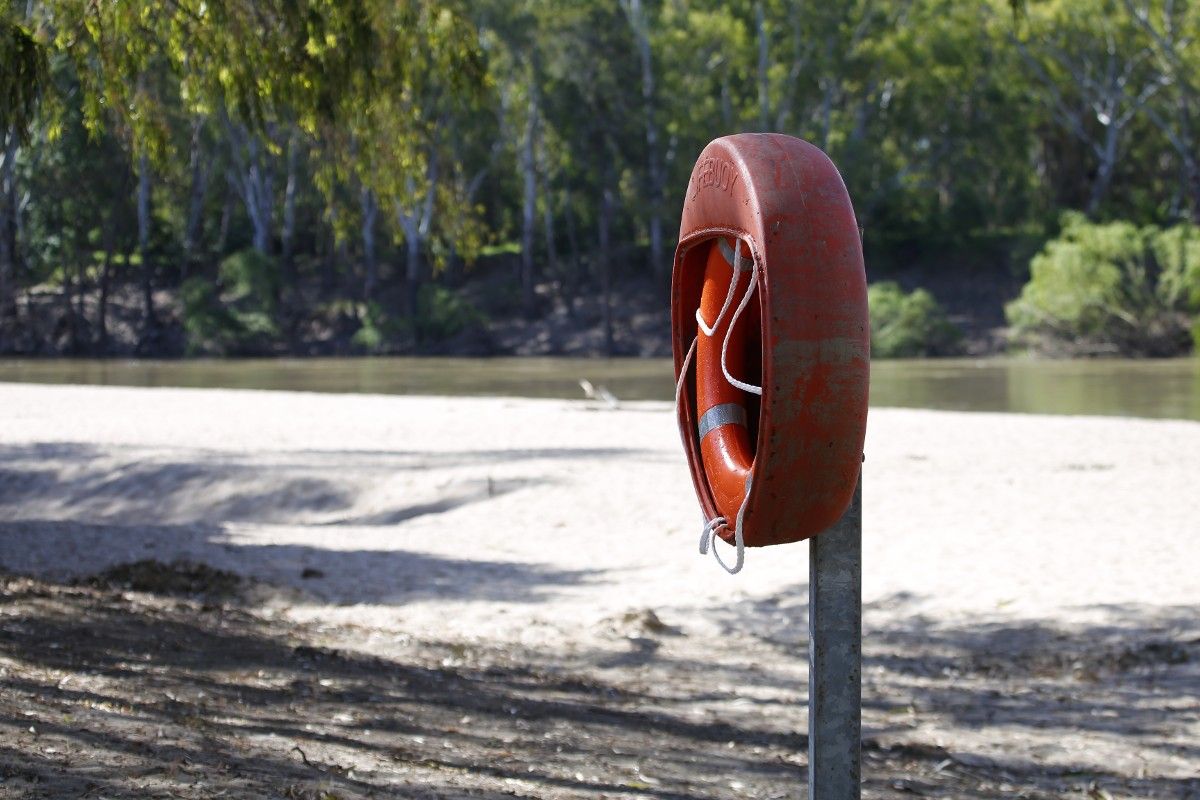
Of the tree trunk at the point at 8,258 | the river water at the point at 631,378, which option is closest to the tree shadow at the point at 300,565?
→ the river water at the point at 631,378

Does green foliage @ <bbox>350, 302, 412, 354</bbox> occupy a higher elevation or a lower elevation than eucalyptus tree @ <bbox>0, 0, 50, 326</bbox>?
lower

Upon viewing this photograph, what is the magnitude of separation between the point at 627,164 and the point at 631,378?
1287cm

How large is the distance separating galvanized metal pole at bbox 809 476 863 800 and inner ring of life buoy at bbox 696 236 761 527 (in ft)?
0.63

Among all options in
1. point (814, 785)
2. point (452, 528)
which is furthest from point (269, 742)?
point (452, 528)

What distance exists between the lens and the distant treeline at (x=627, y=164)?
38.0m

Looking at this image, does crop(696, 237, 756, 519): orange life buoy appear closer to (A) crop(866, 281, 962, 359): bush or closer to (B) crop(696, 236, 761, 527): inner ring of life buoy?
(B) crop(696, 236, 761, 527): inner ring of life buoy

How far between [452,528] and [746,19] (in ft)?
115

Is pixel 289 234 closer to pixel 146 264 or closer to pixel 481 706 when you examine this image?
pixel 146 264

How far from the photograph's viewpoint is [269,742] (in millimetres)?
3881

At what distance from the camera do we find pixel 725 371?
2.65 meters

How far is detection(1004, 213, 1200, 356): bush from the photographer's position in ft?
109

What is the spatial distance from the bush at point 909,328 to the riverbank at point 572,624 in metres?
22.6

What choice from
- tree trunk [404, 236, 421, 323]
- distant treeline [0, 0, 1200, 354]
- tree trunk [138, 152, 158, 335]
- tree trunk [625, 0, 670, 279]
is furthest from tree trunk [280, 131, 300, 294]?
tree trunk [625, 0, 670, 279]

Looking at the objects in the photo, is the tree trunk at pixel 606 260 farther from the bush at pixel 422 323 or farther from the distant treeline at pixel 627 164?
the bush at pixel 422 323
